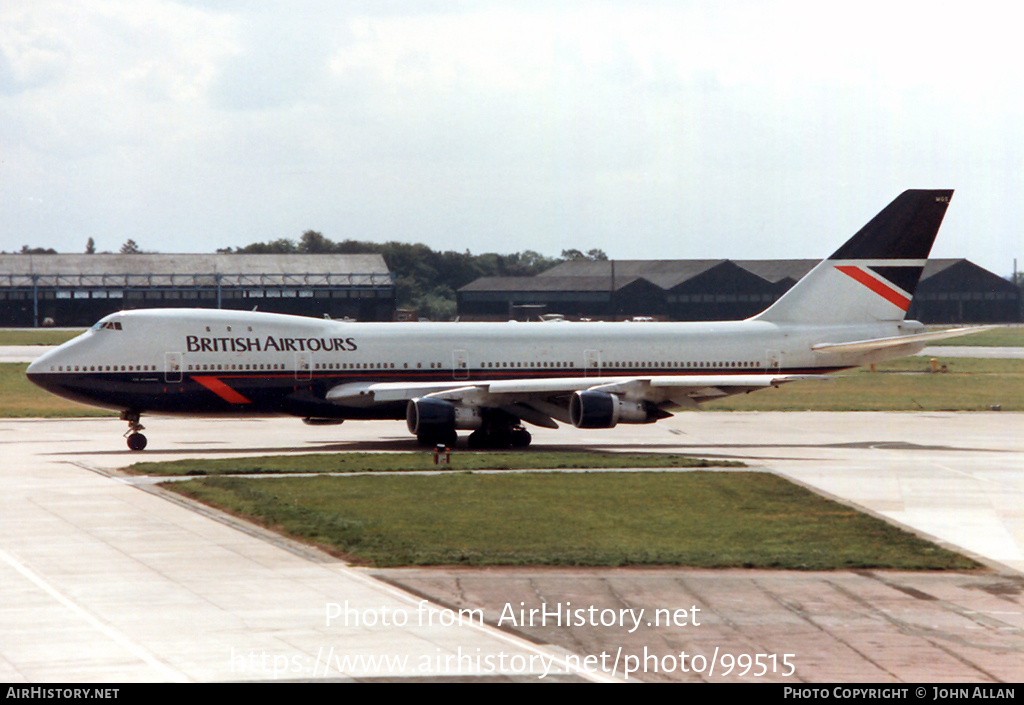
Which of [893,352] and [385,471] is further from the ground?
[893,352]

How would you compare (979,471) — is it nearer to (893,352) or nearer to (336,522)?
(893,352)

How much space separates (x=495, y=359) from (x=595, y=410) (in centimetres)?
550

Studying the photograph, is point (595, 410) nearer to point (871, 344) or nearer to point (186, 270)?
point (871, 344)

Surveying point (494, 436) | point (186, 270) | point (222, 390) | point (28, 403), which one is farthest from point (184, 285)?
point (494, 436)

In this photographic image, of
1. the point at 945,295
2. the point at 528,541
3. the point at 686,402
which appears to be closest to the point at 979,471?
the point at 686,402

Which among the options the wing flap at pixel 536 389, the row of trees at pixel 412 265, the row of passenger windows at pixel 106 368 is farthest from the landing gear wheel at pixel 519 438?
the row of trees at pixel 412 265

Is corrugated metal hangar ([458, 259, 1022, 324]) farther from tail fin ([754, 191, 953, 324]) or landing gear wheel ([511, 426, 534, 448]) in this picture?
landing gear wheel ([511, 426, 534, 448])

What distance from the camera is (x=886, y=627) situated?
1638cm

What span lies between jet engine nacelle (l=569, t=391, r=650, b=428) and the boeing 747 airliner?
47 mm

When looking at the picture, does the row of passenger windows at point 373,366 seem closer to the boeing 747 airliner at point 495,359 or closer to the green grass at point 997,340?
the boeing 747 airliner at point 495,359

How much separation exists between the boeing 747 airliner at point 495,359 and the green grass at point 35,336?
76.3 meters

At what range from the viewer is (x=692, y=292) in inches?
5586
